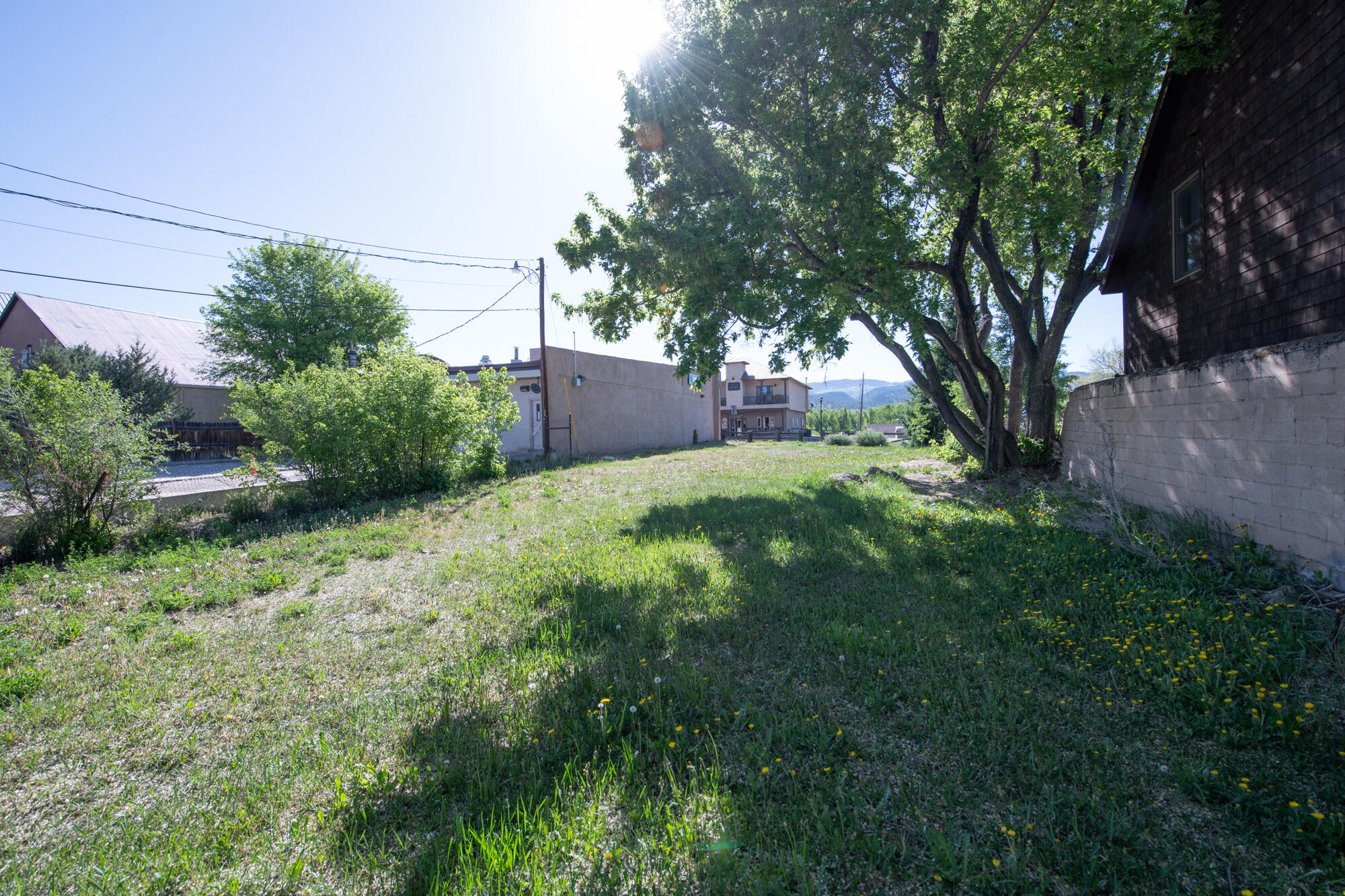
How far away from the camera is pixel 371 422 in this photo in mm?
10461

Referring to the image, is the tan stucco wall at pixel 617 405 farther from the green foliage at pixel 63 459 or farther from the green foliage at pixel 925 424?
the green foliage at pixel 63 459

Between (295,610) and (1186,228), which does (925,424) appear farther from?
(295,610)

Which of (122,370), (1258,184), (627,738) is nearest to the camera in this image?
(627,738)

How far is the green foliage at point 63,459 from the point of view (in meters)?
6.41

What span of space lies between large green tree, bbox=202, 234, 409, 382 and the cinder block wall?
25.1 metres

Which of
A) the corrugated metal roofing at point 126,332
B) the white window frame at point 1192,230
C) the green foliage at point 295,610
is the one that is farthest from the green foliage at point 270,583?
the corrugated metal roofing at point 126,332

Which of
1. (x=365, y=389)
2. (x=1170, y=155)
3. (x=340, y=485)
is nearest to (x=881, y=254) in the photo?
(x=1170, y=155)

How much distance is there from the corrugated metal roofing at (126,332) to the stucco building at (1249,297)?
3228cm

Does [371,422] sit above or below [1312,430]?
above

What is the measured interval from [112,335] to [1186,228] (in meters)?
37.0

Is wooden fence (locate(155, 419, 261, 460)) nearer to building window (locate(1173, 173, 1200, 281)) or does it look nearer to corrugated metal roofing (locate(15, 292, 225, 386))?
corrugated metal roofing (locate(15, 292, 225, 386))

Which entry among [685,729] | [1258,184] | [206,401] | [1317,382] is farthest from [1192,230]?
[206,401]

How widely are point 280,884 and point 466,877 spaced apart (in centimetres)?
72

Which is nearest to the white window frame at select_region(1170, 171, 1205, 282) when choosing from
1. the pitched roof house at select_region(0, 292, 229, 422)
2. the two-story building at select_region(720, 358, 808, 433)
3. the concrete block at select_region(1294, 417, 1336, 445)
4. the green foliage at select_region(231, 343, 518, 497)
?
the concrete block at select_region(1294, 417, 1336, 445)
